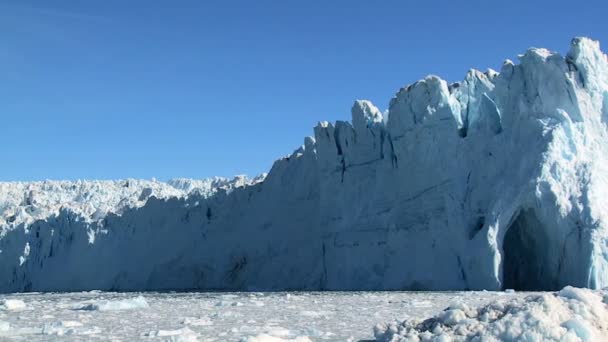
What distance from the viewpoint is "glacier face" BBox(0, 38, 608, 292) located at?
17.8 m

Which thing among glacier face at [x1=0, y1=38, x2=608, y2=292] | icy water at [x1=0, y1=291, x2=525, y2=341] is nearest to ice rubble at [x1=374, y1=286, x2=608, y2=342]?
icy water at [x1=0, y1=291, x2=525, y2=341]

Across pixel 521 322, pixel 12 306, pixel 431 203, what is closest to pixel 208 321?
pixel 521 322

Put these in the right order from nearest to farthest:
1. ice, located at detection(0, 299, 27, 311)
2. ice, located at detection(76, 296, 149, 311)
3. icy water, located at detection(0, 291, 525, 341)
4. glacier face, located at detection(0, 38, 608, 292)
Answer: icy water, located at detection(0, 291, 525, 341) < ice, located at detection(76, 296, 149, 311) < ice, located at detection(0, 299, 27, 311) < glacier face, located at detection(0, 38, 608, 292)

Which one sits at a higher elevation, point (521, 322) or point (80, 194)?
point (80, 194)

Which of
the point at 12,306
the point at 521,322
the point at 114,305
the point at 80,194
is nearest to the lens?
the point at 521,322

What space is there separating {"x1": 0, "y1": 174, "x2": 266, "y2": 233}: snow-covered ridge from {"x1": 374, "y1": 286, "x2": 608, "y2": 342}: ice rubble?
93.7 ft

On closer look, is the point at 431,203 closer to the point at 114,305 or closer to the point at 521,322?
the point at 114,305

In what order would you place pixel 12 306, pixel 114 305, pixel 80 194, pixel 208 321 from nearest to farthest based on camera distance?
pixel 208 321
pixel 114 305
pixel 12 306
pixel 80 194

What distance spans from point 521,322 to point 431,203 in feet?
47.6

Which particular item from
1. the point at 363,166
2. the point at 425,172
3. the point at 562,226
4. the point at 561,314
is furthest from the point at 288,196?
the point at 561,314

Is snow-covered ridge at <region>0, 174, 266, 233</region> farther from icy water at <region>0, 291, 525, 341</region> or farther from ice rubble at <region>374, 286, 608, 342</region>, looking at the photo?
ice rubble at <region>374, 286, 608, 342</region>

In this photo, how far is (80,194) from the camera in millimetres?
55750

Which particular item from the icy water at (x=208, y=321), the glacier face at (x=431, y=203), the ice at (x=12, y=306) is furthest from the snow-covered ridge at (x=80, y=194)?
the icy water at (x=208, y=321)

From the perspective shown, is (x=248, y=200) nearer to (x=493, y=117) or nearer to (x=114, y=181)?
(x=493, y=117)
